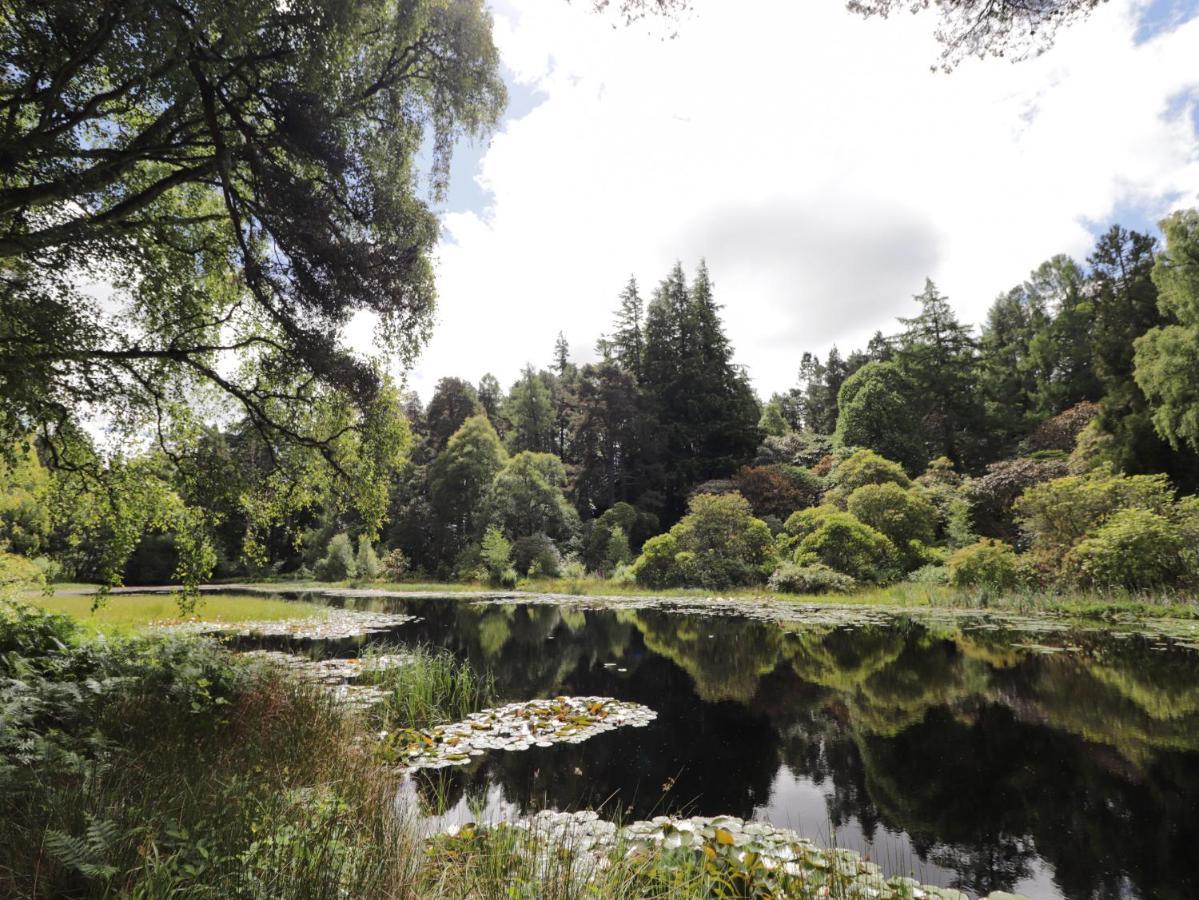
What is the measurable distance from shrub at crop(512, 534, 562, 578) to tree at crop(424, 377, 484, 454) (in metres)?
16.7

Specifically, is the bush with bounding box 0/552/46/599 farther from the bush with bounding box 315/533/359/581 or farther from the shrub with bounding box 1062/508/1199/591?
the bush with bounding box 315/533/359/581

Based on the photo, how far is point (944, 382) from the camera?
34000 mm

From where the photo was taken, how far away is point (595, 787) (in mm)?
5484

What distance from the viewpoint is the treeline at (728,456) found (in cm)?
1883

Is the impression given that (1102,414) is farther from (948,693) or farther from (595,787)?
(595,787)

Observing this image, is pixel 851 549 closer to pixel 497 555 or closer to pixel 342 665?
pixel 497 555

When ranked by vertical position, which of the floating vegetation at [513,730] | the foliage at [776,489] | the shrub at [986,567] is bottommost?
the floating vegetation at [513,730]

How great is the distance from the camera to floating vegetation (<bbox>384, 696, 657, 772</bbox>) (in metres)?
6.32

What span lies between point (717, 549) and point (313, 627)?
17.1m

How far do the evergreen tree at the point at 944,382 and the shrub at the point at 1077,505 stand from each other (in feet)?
51.7

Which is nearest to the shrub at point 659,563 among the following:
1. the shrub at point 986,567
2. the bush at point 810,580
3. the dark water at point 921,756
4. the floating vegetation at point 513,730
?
the bush at point 810,580

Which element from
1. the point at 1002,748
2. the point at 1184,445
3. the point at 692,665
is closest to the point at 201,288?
the point at 692,665

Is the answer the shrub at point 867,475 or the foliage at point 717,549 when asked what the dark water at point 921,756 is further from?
the shrub at point 867,475

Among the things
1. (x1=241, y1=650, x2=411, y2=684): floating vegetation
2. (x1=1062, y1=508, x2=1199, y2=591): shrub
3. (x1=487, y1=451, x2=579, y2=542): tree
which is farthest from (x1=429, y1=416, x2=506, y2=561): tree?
(x1=1062, y1=508, x2=1199, y2=591): shrub
